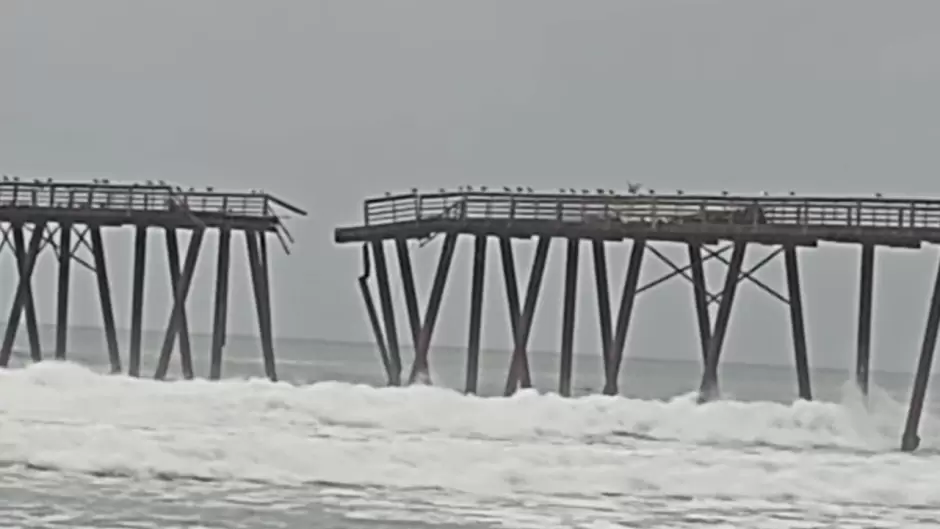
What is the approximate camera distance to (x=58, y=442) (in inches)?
955

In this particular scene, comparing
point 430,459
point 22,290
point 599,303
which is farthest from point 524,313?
point 22,290

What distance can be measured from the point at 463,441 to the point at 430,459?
300 cm

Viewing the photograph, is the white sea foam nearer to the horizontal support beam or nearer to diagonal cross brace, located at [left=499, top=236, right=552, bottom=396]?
diagonal cross brace, located at [left=499, top=236, right=552, bottom=396]

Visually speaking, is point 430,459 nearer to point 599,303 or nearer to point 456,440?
point 456,440

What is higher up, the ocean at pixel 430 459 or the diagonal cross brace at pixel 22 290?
the diagonal cross brace at pixel 22 290

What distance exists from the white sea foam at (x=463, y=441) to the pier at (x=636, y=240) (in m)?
0.95

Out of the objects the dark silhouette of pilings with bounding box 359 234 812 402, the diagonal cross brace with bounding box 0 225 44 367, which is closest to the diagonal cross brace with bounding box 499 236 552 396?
the dark silhouette of pilings with bounding box 359 234 812 402

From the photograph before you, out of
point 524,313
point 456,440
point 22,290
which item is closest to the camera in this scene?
point 456,440

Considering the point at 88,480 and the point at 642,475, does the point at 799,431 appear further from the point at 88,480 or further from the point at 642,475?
the point at 88,480

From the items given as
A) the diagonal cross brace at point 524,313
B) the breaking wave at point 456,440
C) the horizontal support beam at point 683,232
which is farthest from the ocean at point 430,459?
the horizontal support beam at point 683,232

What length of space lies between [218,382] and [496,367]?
73.6 meters

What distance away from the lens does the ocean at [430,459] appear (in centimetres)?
1956

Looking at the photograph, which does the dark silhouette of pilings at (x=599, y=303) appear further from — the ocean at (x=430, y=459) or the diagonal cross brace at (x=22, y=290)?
the diagonal cross brace at (x=22, y=290)

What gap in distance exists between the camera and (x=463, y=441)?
27.0 meters
